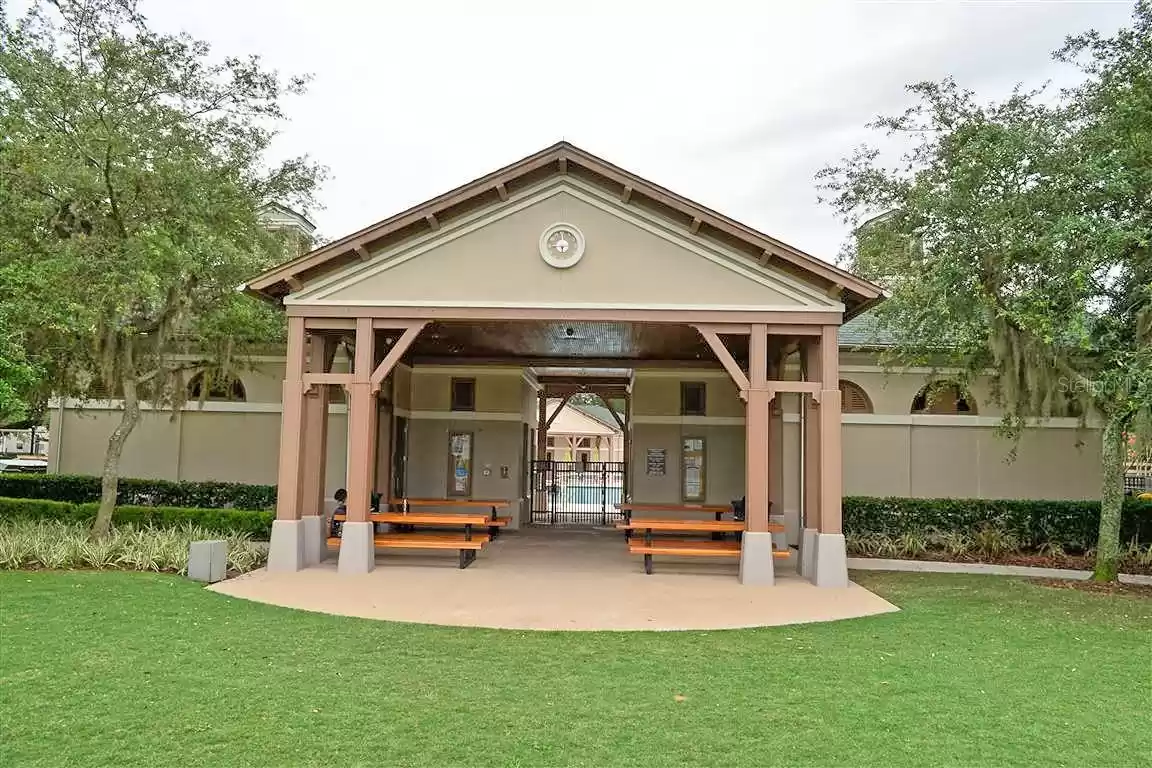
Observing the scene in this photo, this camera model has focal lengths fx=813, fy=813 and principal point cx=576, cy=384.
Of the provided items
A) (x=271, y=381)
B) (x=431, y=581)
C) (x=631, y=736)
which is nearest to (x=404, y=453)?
(x=271, y=381)

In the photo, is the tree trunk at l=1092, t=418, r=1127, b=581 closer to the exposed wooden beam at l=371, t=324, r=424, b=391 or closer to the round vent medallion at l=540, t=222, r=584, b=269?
the round vent medallion at l=540, t=222, r=584, b=269

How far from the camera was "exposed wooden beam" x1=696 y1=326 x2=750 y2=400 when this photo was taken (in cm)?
1087

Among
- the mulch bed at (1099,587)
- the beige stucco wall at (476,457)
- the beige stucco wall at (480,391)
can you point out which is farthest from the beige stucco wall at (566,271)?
the beige stucco wall at (476,457)

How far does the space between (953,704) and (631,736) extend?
247 cm

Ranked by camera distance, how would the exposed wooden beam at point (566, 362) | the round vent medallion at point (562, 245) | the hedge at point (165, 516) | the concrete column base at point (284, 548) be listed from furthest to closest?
the exposed wooden beam at point (566, 362), the hedge at point (165, 516), the round vent medallion at point (562, 245), the concrete column base at point (284, 548)

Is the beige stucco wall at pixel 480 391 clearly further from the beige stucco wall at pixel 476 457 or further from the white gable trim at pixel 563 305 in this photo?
the white gable trim at pixel 563 305

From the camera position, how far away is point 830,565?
420 inches

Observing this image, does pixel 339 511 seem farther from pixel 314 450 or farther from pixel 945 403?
pixel 945 403

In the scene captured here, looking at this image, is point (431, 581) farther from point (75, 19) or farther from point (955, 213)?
point (75, 19)

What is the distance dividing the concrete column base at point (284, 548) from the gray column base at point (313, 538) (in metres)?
0.38

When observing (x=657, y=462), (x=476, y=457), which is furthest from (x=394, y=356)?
(x=657, y=462)

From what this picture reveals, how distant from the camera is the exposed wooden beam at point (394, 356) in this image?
1114cm

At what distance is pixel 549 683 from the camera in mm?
6129

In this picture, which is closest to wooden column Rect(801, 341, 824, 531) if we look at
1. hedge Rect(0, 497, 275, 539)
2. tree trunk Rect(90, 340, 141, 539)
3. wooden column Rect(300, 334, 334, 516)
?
wooden column Rect(300, 334, 334, 516)
